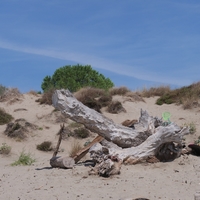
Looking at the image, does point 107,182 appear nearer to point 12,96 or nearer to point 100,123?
point 100,123

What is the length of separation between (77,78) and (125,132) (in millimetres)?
22076

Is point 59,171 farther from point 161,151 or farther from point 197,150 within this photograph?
point 197,150

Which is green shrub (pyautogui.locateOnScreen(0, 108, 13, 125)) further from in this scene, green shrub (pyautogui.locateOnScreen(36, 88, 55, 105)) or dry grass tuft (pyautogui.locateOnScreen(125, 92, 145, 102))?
dry grass tuft (pyautogui.locateOnScreen(125, 92, 145, 102))

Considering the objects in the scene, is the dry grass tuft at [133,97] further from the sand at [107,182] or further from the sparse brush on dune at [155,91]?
the sand at [107,182]

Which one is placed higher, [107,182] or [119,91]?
[119,91]

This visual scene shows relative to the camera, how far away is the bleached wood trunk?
9.89m

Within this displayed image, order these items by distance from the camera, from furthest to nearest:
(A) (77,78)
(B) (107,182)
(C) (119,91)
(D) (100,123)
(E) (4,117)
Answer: (A) (77,78) < (C) (119,91) < (E) (4,117) < (D) (100,123) < (B) (107,182)

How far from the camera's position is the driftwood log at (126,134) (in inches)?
387

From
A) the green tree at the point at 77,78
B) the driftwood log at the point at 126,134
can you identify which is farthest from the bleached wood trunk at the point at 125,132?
the green tree at the point at 77,78

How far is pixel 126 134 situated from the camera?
10461 mm

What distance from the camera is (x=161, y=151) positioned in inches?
406

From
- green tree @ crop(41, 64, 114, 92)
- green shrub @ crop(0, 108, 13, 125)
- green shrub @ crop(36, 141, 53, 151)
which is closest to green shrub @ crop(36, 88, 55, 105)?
green shrub @ crop(0, 108, 13, 125)

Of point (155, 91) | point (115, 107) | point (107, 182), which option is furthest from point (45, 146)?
point (155, 91)

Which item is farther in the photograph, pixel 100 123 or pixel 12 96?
pixel 12 96
